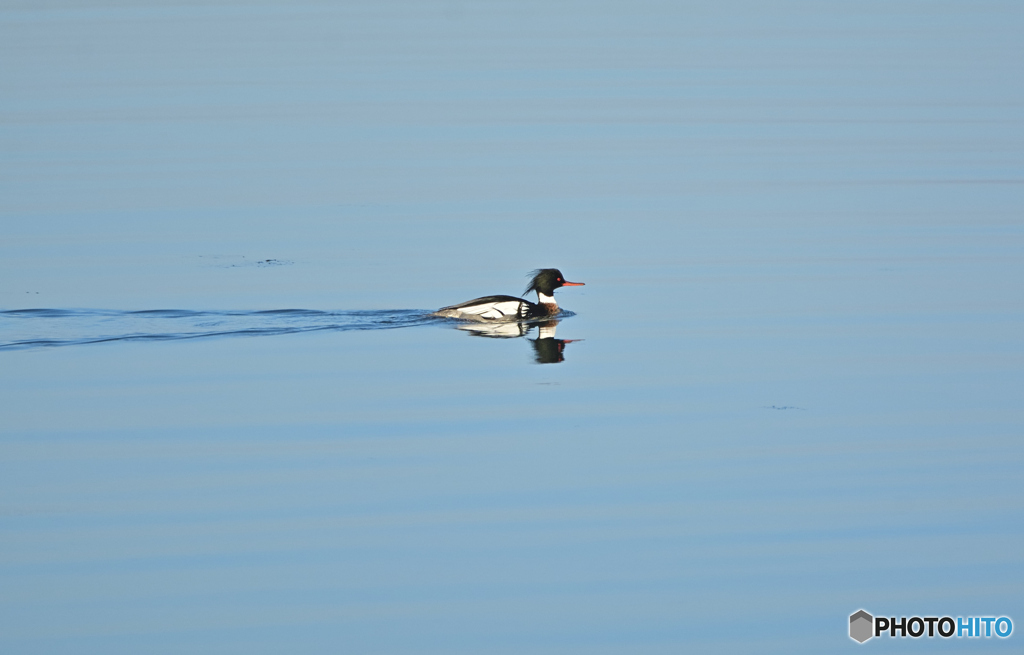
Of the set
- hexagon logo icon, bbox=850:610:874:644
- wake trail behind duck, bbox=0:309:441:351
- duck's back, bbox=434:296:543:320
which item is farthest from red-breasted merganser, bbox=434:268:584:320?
hexagon logo icon, bbox=850:610:874:644

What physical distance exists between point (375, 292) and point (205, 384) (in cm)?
295

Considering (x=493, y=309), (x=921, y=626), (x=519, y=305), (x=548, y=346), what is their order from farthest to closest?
(x=519, y=305), (x=493, y=309), (x=548, y=346), (x=921, y=626)

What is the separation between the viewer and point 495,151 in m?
19.2

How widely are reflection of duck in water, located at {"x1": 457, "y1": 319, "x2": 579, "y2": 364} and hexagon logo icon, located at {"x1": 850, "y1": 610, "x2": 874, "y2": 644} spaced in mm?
5311

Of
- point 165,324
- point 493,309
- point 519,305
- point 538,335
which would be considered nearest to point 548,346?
point 538,335

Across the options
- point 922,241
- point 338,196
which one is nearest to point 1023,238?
point 922,241

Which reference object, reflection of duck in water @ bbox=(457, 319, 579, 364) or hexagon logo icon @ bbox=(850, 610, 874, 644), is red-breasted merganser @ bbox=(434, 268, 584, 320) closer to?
reflection of duck in water @ bbox=(457, 319, 579, 364)

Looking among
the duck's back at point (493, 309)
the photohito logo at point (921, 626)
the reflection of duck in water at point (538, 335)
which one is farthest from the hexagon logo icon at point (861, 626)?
the duck's back at point (493, 309)

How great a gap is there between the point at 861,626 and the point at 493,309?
7.30 m

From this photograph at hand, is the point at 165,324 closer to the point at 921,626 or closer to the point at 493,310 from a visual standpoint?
the point at 493,310

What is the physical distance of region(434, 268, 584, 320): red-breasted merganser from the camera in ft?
44.4

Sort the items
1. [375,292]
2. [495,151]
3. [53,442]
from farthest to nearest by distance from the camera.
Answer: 1. [495,151]
2. [375,292]
3. [53,442]

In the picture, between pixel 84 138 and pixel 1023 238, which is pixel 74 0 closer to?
pixel 84 138

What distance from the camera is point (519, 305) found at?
576 inches
